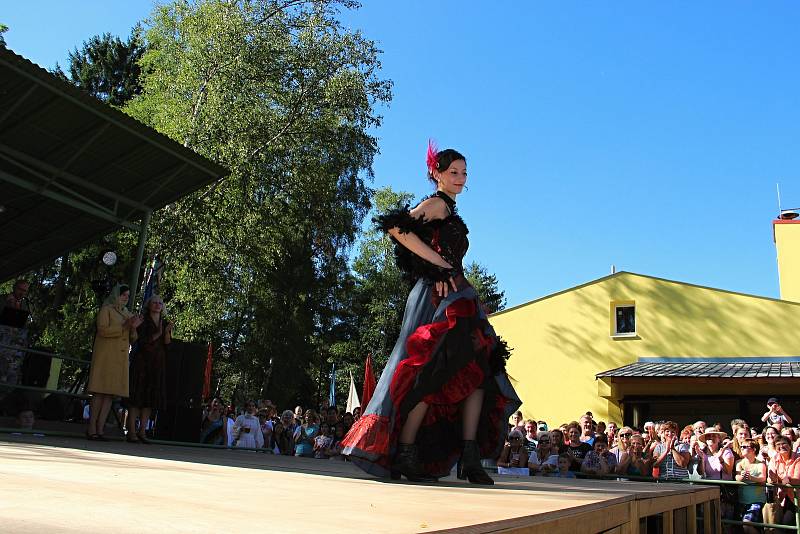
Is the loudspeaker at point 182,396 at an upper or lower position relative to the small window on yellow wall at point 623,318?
lower

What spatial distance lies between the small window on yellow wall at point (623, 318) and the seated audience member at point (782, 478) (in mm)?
12153

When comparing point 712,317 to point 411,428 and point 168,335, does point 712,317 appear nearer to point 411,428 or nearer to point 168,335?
point 168,335

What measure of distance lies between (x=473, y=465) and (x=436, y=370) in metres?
0.49

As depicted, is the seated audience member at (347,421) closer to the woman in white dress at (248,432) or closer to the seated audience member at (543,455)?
the woman in white dress at (248,432)

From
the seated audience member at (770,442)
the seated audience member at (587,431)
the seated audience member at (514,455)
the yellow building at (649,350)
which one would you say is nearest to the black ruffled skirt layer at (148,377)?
the seated audience member at (514,455)

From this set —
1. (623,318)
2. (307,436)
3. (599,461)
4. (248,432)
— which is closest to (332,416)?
(307,436)

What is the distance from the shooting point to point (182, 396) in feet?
27.1

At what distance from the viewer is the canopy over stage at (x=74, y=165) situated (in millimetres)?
7406

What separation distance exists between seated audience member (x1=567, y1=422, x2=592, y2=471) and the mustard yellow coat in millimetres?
5106

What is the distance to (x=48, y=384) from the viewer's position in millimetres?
9781

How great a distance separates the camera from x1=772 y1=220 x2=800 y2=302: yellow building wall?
23.4 m

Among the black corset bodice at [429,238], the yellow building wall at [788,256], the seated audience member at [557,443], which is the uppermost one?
the yellow building wall at [788,256]

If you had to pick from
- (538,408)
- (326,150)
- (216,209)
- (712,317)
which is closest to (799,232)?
(712,317)

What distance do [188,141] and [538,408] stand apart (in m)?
11.7
